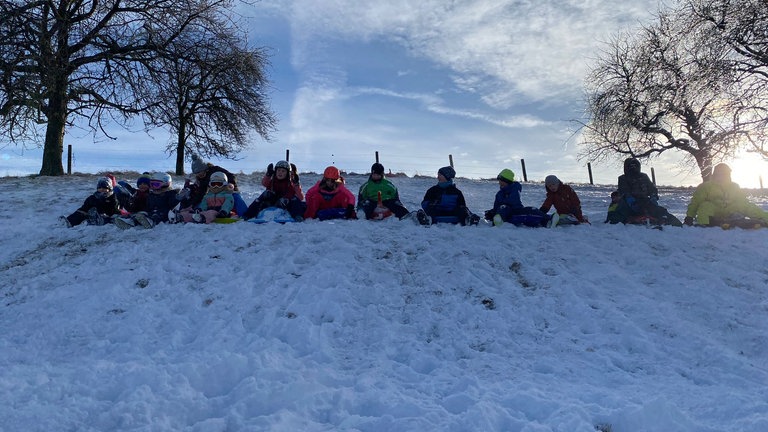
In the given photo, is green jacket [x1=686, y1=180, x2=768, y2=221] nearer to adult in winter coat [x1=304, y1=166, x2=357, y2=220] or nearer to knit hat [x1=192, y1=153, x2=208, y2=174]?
adult in winter coat [x1=304, y1=166, x2=357, y2=220]

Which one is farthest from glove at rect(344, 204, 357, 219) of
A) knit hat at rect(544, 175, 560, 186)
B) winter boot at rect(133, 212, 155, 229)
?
knit hat at rect(544, 175, 560, 186)

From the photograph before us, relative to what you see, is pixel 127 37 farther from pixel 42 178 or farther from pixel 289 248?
pixel 289 248

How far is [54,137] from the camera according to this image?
55.5 feet

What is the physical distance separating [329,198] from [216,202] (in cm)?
214

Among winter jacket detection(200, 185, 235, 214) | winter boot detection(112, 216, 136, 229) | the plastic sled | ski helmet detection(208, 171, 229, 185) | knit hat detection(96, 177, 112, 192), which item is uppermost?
ski helmet detection(208, 171, 229, 185)

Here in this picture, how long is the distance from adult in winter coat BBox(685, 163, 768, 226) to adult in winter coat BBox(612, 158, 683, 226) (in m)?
0.70

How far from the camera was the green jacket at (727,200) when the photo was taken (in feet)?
29.9

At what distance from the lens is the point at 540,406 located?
11.5ft

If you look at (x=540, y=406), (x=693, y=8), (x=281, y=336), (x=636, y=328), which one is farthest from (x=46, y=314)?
(x=693, y=8)

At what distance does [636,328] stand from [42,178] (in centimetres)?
1749

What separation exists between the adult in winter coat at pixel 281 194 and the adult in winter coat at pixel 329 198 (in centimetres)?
19

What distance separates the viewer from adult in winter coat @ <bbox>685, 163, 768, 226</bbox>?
909cm

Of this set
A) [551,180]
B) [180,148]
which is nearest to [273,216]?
[551,180]

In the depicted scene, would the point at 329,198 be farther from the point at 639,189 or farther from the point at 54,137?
the point at 54,137
